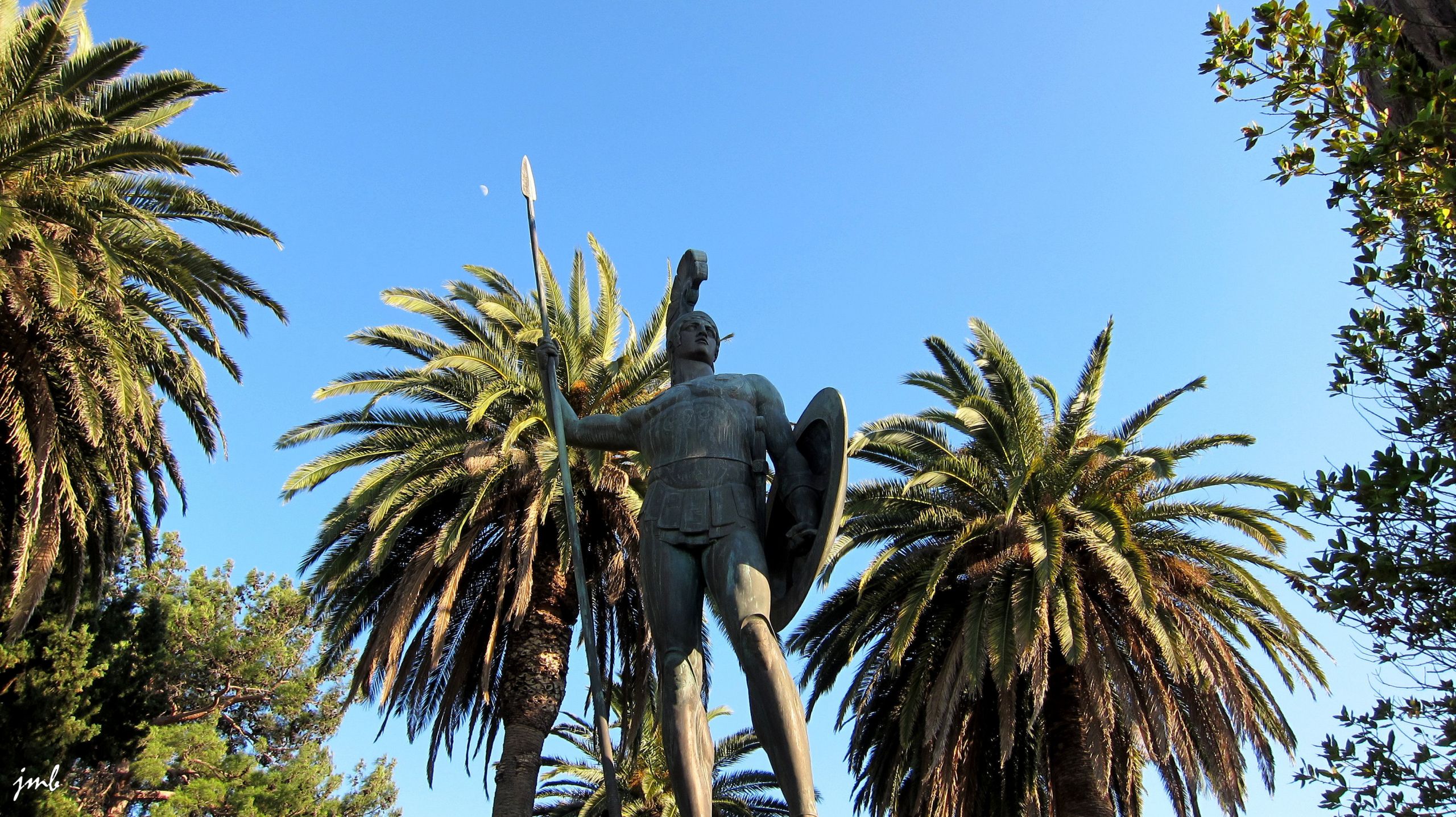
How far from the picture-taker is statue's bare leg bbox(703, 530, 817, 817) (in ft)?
18.0

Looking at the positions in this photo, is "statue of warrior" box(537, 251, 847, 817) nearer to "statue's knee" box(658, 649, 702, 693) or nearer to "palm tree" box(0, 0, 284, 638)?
"statue's knee" box(658, 649, 702, 693)

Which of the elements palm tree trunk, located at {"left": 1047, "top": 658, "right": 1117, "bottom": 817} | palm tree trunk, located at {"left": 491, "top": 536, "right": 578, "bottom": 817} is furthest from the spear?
palm tree trunk, located at {"left": 1047, "top": 658, "right": 1117, "bottom": 817}

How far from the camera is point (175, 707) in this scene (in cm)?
2962

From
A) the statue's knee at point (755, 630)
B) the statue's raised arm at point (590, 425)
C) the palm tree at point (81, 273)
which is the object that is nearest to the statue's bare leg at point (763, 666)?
the statue's knee at point (755, 630)

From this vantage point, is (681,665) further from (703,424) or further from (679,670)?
(703,424)

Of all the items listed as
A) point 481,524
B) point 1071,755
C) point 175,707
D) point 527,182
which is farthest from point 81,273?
point 175,707

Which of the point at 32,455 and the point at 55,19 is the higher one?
the point at 55,19

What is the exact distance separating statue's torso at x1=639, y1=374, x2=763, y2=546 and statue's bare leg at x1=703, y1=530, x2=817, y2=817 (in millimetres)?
183

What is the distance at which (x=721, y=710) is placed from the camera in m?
29.0

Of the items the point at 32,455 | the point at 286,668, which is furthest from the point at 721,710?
the point at 32,455

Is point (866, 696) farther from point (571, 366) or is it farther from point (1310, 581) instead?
point (1310, 581)

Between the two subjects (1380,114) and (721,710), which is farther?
(721,710)

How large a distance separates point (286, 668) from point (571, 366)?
16.7 metres

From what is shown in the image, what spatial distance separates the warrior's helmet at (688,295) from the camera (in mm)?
6992
